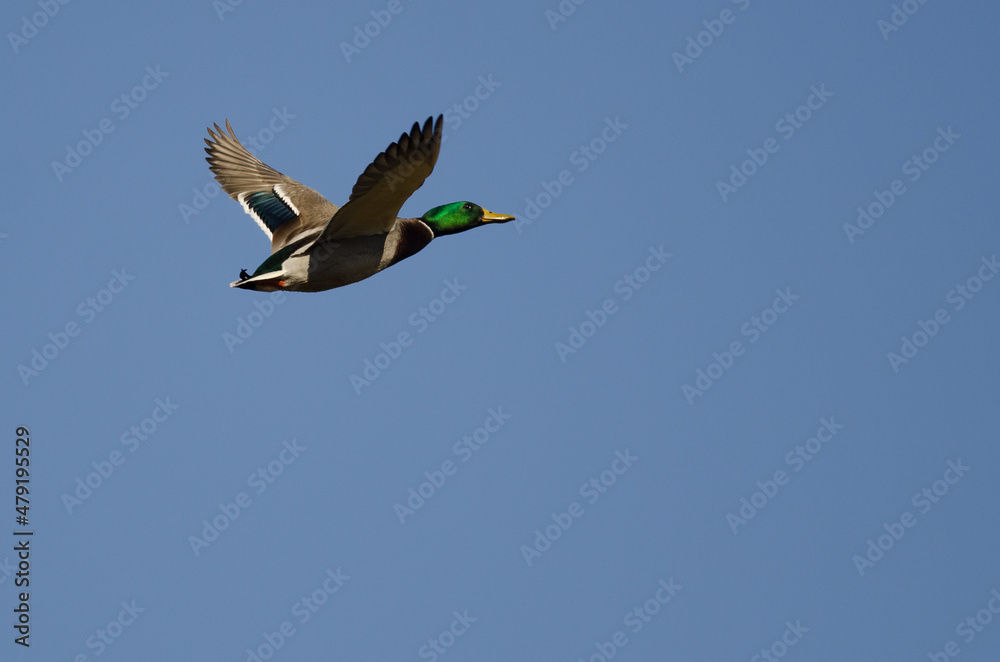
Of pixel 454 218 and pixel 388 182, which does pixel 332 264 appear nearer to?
pixel 388 182

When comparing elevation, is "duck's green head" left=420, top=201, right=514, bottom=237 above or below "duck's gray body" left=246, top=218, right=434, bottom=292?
above

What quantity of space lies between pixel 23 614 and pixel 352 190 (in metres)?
8.01

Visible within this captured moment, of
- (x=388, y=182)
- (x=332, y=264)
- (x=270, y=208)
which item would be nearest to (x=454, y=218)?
(x=332, y=264)

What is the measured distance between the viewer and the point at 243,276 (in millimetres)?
14883

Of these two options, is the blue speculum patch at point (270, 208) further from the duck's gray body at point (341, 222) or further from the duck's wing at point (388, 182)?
the duck's wing at point (388, 182)

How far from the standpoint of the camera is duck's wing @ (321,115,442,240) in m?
13.3

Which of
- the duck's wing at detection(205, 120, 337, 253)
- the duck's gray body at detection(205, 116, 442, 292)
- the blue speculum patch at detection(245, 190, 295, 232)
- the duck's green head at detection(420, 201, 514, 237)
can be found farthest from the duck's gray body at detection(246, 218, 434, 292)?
the blue speculum patch at detection(245, 190, 295, 232)

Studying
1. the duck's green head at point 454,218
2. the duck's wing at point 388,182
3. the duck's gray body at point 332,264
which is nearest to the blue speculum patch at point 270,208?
the duck's gray body at point 332,264

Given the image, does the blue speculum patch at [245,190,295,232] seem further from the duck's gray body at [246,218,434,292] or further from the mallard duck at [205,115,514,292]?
the duck's gray body at [246,218,434,292]

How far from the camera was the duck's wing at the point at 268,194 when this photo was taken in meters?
16.8

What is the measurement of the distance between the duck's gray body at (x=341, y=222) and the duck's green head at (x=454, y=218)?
456mm

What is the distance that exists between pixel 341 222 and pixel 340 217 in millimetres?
178

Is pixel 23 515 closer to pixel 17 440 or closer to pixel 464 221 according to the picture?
pixel 17 440

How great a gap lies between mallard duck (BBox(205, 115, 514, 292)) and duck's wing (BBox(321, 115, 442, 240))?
0.01 m
